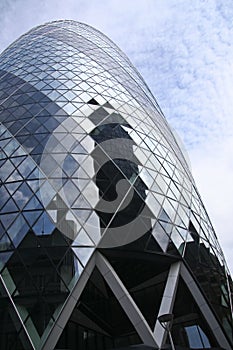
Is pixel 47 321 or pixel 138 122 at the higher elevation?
pixel 138 122

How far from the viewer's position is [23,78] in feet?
85.4

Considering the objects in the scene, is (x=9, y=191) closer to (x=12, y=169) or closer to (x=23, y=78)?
(x=12, y=169)

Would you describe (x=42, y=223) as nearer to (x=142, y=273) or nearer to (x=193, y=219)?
(x=142, y=273)

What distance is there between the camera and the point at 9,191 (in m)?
16.6

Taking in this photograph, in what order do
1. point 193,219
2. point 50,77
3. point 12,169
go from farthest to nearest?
point 50,77 → point 193,219 → point 12,169

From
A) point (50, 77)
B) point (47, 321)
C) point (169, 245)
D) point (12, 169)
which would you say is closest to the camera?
point (47, 321)

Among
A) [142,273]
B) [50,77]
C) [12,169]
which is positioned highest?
[50,77]

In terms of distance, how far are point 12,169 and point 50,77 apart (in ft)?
35.6

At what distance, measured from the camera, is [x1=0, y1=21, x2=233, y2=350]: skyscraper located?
13.2 m

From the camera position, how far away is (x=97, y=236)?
577 inches

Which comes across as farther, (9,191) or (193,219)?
(193,219)

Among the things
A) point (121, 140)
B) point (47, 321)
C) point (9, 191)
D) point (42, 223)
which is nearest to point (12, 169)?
point (9, 191)

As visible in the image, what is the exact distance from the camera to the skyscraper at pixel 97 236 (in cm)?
1317

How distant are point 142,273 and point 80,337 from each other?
4.31m
